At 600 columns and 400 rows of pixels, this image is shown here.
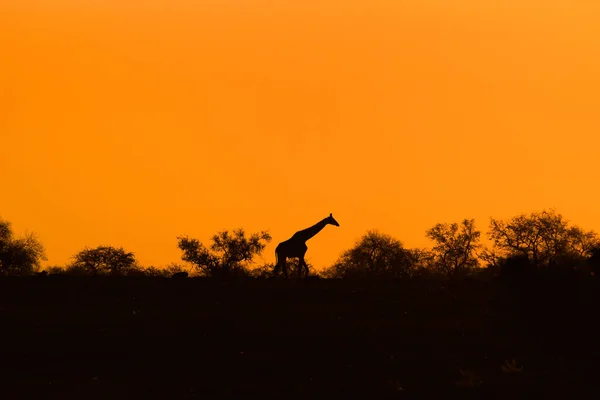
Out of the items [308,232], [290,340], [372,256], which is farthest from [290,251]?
[372,256]

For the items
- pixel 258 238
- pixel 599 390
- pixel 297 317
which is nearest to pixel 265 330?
pixel 297 317

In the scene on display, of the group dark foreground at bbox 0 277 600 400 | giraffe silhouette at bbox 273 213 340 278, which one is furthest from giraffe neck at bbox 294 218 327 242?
dark foreground at bbox 0 277 600 400

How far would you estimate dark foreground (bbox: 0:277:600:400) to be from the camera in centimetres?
4116

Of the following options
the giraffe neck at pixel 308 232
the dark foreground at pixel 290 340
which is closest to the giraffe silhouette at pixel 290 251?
the giraffe neck at pixel 308 232

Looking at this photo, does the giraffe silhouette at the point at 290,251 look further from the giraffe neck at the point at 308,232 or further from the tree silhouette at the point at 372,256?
the tree silhouette at the point at 372,256

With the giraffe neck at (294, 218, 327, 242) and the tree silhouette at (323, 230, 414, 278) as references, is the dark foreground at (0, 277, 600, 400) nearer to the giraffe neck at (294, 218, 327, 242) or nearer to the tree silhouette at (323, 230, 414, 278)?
the giraffe neck at (294, 218, 327, 242)

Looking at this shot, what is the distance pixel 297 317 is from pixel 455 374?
355 inches

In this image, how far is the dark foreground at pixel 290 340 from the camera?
41156 mm

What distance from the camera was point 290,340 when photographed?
4681 cm

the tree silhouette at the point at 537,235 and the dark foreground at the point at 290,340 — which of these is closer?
the dark foreground at the point at 290,340

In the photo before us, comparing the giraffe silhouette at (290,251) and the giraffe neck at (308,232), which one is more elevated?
the giraffe neck at (308,232)

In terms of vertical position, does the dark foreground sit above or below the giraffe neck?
below

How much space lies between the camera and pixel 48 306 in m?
51.9

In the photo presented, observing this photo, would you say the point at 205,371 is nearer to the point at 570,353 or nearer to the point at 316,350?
the point at 316,350
